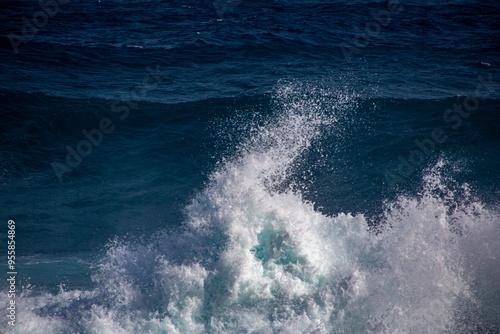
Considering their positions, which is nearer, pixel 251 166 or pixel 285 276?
pixel 285 276

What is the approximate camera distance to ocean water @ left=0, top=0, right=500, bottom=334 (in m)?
6.15

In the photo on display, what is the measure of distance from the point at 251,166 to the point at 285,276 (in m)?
2.55

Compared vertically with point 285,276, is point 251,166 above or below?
above

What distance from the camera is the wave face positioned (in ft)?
19.2

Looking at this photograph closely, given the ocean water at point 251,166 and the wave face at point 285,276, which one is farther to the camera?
the ocean water at point 251,166

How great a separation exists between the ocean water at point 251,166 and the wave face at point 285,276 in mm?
31

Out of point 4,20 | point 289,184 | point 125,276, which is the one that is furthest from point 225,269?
point 4,20

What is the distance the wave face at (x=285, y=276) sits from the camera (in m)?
5.86

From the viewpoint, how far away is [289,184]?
945 centimetres

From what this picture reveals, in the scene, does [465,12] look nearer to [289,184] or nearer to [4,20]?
[289,184]

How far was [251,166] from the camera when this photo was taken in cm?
820

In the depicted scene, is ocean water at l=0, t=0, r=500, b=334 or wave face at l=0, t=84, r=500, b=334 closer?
wave face at l=0, t=84, r=500, b=334

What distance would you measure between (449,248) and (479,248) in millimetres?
522

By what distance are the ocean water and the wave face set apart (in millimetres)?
31
